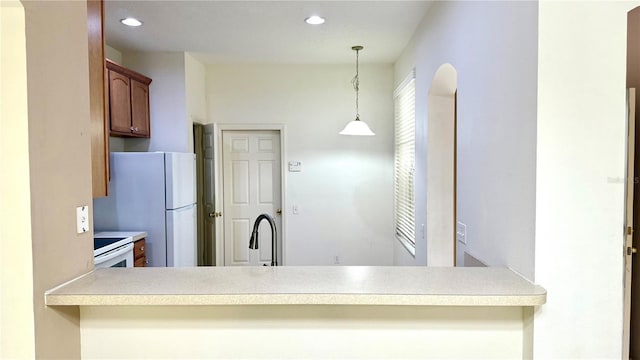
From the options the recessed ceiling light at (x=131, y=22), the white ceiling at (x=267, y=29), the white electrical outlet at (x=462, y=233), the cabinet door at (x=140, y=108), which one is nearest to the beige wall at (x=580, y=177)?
the white electrical outlet at (x=462, y=233)

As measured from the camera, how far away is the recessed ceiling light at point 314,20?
10.5 feet

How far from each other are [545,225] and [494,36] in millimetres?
889

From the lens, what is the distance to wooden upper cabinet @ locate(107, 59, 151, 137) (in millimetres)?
3518

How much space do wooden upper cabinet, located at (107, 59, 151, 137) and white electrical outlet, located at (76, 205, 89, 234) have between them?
225 cm

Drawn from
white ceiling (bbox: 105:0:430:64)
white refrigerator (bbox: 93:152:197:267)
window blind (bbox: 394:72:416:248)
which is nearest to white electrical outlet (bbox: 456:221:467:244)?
window blind (bbox: 394:72:416:248)

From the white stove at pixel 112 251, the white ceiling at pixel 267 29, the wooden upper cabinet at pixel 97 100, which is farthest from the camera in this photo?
the white ceiling at pixel 267 29

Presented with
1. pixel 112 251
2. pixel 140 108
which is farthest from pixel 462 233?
pixel 140 108

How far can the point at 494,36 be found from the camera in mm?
1744

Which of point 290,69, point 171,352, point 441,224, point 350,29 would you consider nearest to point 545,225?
point 171,352

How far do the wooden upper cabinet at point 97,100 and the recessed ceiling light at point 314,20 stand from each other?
171 centimetres

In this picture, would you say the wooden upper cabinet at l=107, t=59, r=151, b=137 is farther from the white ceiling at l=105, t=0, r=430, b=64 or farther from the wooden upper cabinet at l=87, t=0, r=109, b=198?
the wooden upper cabinet at l=87, t=0, r=109, b=198

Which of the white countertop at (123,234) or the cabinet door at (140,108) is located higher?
the cabinet door at (140,108)

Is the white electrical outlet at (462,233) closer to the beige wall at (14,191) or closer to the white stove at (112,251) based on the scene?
the beige wall at (14,191)

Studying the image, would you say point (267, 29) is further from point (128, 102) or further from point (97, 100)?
point (97, 100)
